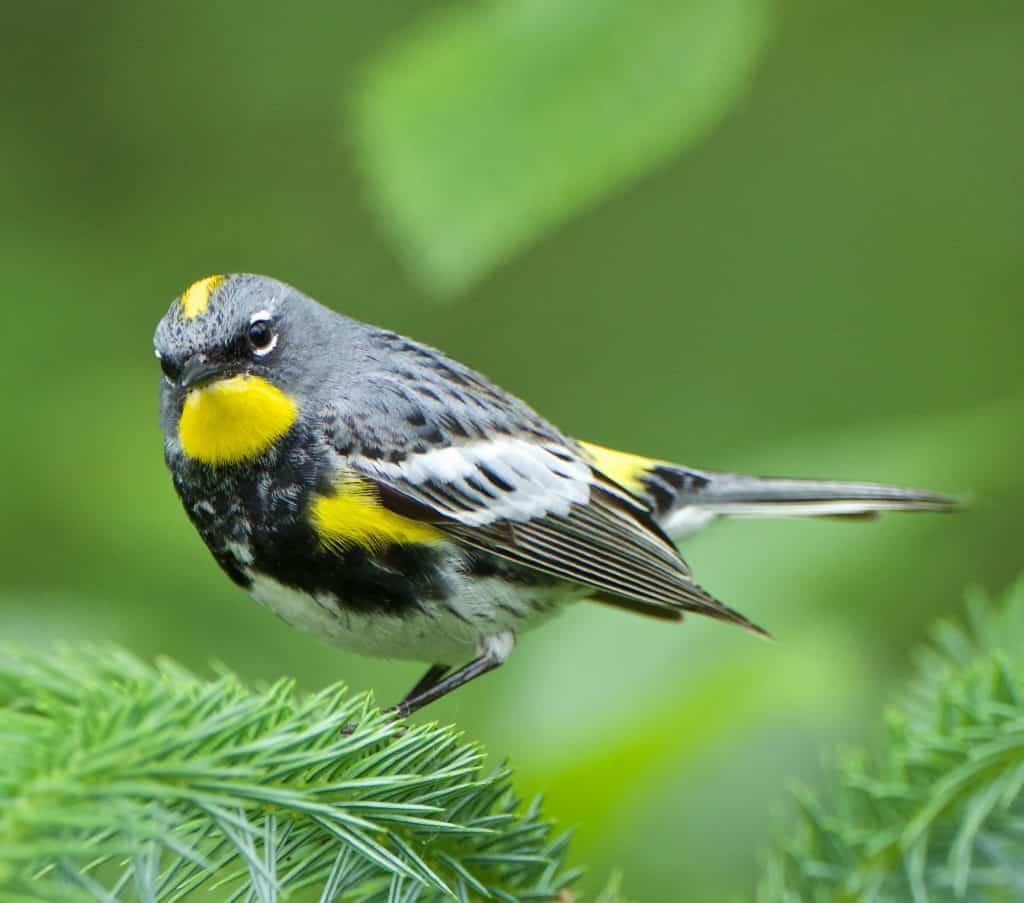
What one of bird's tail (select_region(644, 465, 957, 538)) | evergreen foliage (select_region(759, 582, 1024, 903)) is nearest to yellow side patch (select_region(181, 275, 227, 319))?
bird's tail (select_region(644, 465, 957, 538))

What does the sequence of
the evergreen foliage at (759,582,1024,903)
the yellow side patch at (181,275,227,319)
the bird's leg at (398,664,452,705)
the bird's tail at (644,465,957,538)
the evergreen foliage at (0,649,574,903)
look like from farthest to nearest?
1. the bird's tail at (644,465,957,538)
2. the bird's leg at (398,664,452,705)
3. the yellow side patch at (181,275,227,319)
4. the evergreen foliage at (759,582,1024,903)
5. the evergreen foliage at (0,649,574,903)

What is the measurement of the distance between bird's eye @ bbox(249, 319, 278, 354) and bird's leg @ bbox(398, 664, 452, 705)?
0.93 m

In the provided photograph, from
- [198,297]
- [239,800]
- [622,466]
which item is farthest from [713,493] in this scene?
[239,800]

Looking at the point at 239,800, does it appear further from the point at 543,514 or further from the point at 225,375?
the point at 543,514

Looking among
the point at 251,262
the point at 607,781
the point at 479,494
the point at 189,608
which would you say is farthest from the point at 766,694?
the point at 251,262

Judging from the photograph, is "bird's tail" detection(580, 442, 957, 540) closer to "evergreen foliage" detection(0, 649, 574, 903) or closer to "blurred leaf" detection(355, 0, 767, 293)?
"blurred leaf" detection(355, 0, 767, 293)

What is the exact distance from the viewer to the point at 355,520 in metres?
2.62

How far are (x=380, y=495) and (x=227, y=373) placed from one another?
420 mm

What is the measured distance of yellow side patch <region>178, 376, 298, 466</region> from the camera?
106 inches

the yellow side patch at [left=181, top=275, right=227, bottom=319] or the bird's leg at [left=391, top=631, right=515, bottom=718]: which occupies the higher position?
the yellow side patch at [left=181, top=275, right=227, bottom=319]

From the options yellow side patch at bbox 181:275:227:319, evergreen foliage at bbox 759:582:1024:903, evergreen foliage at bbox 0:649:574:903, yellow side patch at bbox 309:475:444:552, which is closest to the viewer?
evergreen foliage at bbox 0:649:574:903

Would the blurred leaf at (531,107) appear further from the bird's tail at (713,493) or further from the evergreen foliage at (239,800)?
the bird's tail at (713,493)

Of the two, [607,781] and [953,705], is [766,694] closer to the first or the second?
[607,781]

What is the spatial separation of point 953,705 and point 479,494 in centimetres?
120
